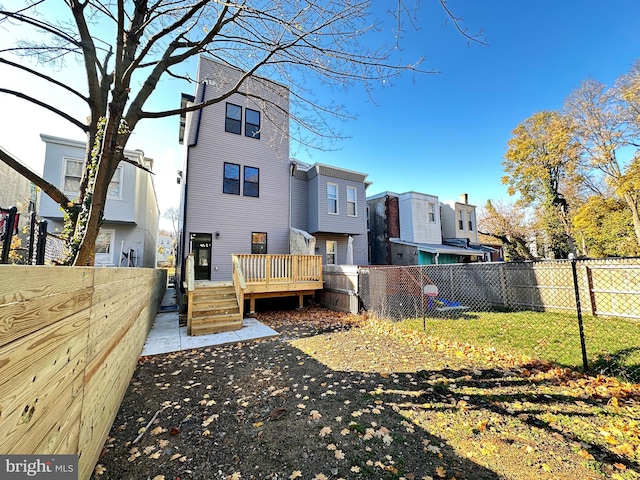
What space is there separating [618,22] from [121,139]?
43.6ft

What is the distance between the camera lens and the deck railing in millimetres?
8852

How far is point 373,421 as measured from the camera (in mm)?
2910

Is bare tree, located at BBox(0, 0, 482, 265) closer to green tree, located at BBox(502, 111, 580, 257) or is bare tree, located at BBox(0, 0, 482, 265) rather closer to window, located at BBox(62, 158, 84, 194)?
window, located at BBox(62, 158, 84, 194)

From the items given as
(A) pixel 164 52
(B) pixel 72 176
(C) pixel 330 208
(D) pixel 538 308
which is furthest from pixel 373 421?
(B) pixel 72 176

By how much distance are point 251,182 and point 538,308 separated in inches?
460

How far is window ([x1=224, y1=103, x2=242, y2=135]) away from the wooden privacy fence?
10386 mm

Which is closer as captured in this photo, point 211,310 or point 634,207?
point 211,310

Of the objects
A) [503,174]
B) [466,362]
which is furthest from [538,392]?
[503,174]

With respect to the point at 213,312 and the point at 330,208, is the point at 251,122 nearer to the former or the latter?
the point at 330,208

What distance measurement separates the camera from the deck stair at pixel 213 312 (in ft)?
22.2

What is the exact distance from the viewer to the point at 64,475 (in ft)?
5.21

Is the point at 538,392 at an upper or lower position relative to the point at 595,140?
lower

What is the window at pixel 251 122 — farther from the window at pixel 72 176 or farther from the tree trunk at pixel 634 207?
the tree trunk at pixel 634 207

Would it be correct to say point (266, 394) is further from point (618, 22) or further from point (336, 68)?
point (618, 22)
